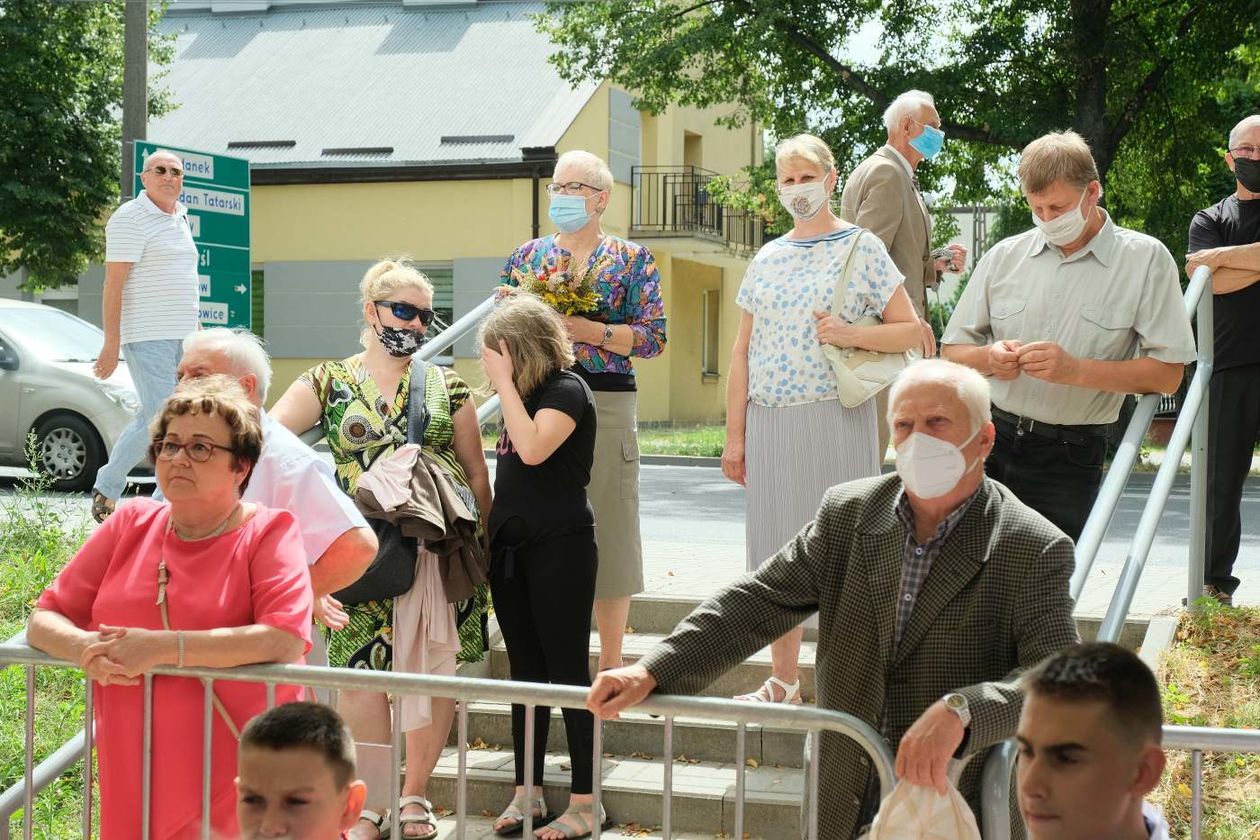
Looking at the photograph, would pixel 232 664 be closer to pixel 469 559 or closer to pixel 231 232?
pixel 469 559

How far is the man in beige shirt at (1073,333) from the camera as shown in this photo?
5.04 meters

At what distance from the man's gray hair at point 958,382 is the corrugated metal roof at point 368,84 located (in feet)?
82.8

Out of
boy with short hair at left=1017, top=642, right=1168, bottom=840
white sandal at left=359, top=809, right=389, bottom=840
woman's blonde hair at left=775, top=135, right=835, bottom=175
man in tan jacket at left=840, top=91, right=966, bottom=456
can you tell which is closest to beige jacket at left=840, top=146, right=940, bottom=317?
man in tan jacket at left=840, top=91, right=966, bottom=456

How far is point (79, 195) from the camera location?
88.0 ft

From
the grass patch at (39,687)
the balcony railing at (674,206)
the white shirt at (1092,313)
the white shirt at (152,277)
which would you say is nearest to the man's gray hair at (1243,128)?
the white shirt at (1092,313)

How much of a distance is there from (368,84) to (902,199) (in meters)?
27.0

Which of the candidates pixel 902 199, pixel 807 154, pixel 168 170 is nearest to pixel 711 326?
pixel 168 170

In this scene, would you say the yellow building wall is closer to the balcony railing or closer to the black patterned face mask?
the balcony railing

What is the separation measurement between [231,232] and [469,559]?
6023 millimetres

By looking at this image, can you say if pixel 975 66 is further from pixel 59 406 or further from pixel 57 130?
pixel 57 130


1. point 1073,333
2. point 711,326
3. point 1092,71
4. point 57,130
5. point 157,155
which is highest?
point 1092,71

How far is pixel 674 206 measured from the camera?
3209cm

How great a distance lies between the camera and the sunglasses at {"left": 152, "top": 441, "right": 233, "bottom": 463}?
146 inches

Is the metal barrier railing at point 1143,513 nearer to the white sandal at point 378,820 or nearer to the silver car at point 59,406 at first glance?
the white sandal at point 378,820
